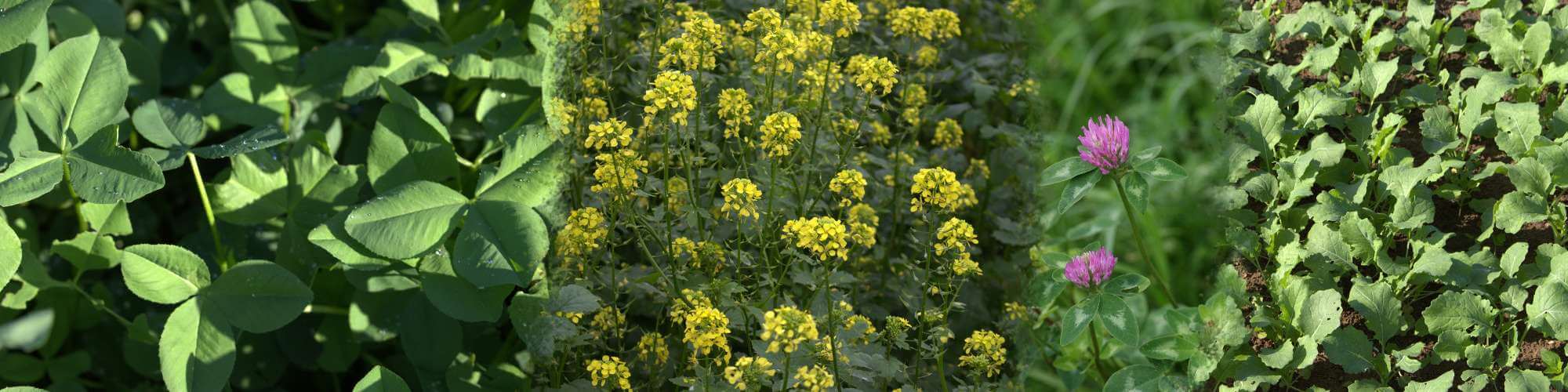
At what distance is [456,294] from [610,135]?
0.32m

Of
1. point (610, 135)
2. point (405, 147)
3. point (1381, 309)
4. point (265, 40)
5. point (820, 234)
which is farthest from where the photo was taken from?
point (265, 40)

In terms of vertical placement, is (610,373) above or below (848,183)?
below

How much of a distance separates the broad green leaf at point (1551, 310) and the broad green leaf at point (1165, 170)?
467 millimetres

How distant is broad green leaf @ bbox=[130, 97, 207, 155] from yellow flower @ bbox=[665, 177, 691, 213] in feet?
2.29

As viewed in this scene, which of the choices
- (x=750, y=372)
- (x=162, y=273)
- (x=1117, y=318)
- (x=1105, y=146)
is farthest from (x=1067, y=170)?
(x=162, y=273)

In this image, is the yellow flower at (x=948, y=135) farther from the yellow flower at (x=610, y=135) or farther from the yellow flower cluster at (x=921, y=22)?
the yellow flower at (x=610, y=135)

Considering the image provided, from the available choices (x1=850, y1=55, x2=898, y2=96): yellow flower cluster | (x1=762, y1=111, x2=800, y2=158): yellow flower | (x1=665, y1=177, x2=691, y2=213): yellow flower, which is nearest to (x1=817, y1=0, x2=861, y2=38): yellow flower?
(x1=850, y1=55, x2=898, y2=96): yellow flower cluster

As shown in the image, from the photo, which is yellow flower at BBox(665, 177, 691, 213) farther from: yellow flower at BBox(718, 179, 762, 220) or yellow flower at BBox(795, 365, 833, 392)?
yellow flower at BBox(795, 365, 833, 392)

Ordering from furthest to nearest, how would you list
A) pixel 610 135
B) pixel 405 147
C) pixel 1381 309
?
pixel 405 147
pixel 1381 309
pixel 610 135

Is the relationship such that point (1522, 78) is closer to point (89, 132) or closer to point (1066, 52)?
point (1066, 52)

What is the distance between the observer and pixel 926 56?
1.66 metres

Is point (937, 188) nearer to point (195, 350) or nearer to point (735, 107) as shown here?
point (735, 107)

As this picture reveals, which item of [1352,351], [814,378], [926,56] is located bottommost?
[1352,351]

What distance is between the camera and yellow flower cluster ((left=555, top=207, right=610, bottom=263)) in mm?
1359
